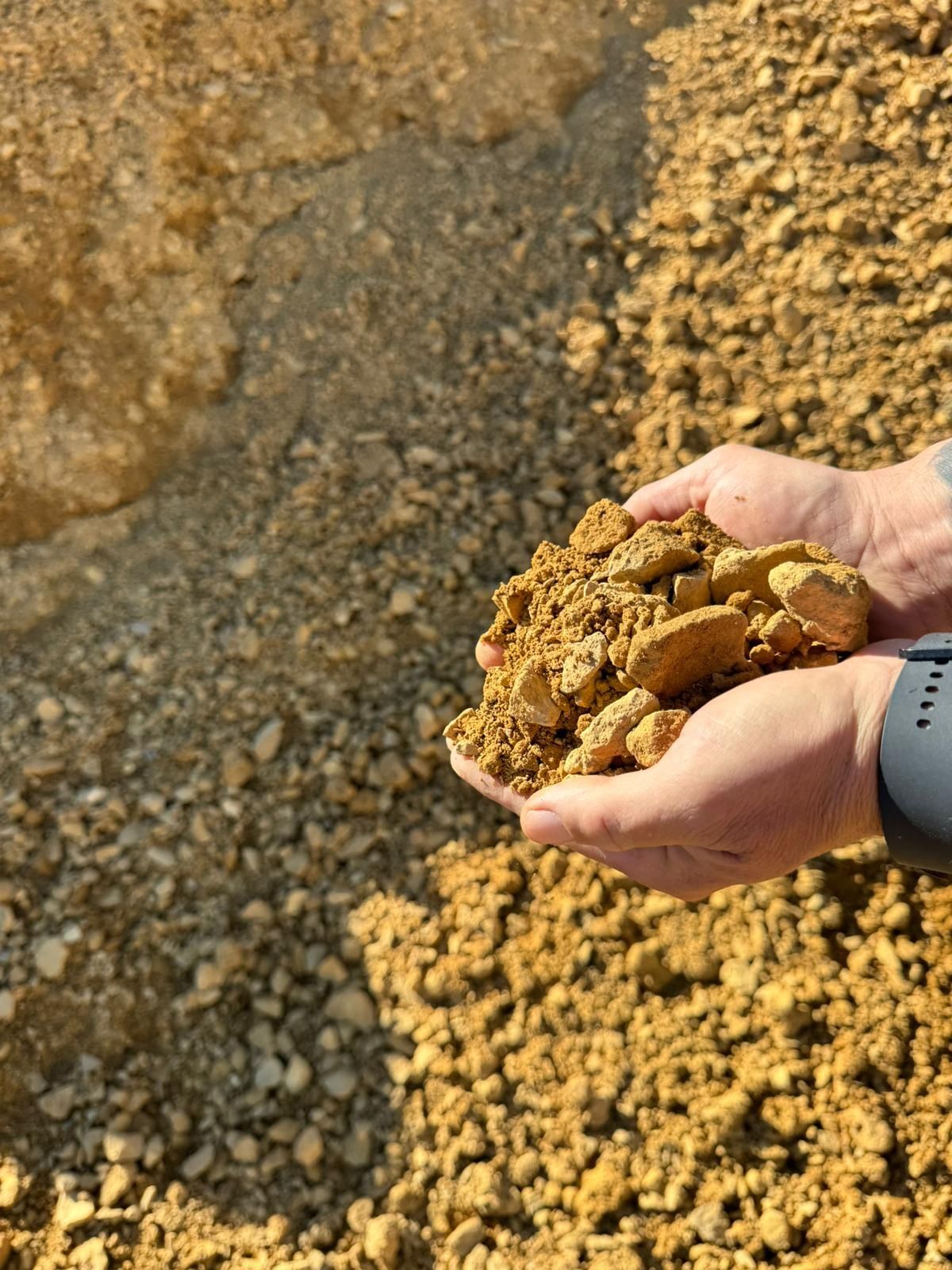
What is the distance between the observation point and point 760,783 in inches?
58.8

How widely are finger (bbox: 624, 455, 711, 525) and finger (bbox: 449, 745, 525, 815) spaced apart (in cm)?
62

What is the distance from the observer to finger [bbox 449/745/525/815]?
1.85m

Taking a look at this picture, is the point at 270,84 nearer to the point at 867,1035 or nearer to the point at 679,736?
the point at 679,736

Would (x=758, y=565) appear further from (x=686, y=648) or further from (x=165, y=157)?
(x=165, y=157)

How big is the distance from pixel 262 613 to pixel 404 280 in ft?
3.61

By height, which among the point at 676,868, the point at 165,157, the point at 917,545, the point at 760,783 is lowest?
the point at 676,868

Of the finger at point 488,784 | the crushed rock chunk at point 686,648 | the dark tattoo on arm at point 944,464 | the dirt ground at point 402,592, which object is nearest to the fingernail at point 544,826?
the finger at point 488,784

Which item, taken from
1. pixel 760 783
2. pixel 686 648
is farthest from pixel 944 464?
pixel 760 783

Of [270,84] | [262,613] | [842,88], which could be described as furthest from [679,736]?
[270,84]

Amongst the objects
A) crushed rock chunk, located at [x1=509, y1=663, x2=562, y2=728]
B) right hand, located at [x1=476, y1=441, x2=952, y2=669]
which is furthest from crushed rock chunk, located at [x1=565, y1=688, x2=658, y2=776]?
right hand, located at [x1=476, y1=441, x2=952, y2=669]

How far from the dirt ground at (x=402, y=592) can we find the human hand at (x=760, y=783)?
24.0 inches

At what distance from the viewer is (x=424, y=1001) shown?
2209mm

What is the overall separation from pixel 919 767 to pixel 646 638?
430 mm

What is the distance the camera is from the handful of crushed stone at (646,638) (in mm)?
1602
